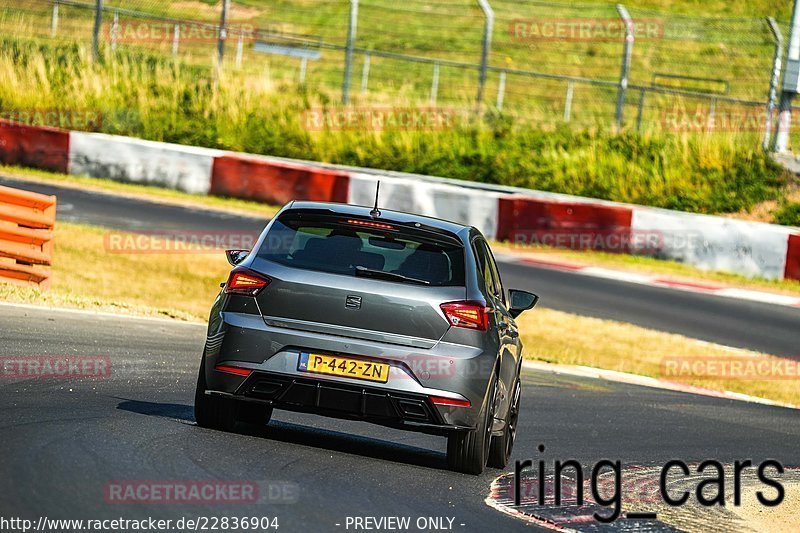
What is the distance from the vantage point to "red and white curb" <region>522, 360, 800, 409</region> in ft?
50.3

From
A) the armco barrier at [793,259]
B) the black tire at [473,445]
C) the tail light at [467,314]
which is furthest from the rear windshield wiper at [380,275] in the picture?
A: the armco barrier at [793,259]

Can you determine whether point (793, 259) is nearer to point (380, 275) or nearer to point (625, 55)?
point (625, 55)

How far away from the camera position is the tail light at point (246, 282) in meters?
8.13

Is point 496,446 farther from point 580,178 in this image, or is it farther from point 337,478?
point 580,178

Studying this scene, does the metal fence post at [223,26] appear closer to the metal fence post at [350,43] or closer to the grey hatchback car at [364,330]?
Answer: the metal fence post at [350,43]

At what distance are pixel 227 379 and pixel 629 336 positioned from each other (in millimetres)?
10252

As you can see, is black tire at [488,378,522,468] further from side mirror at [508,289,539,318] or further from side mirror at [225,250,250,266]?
side mirror at [225,250,250,266]

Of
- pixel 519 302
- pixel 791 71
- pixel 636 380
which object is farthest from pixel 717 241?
pixel 519 302

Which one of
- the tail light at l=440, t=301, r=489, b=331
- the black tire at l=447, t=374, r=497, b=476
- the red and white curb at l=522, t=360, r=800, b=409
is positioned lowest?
the red and white curb at l=522, t=360, r=800, b=409

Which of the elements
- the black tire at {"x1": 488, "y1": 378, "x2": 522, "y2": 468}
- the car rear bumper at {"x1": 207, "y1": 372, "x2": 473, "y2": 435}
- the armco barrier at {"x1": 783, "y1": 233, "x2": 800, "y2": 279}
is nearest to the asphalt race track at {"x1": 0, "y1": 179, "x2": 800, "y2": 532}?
the black tire at {"x1": 488, "y1": 378, "x2": 522, "y2": 468}

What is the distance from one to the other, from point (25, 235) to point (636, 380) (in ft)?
21.7

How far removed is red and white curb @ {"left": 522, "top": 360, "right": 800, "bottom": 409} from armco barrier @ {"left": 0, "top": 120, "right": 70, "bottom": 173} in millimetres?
12515

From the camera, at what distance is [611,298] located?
19812 millimetres

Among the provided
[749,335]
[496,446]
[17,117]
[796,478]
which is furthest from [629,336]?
[17,117]
